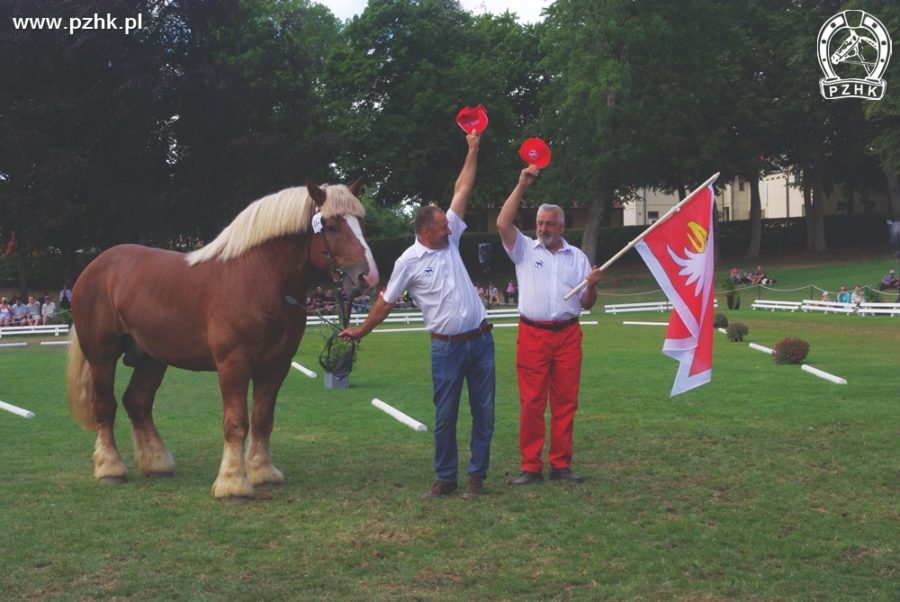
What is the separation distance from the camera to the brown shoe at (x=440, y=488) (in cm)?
782

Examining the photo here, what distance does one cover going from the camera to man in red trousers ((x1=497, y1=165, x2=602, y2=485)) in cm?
815

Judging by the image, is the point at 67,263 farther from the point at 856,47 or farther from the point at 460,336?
the point at 460,336

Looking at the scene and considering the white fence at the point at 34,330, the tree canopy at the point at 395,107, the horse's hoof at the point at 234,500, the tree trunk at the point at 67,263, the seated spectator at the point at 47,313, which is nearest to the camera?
the horse's hoof at the point at 234,500

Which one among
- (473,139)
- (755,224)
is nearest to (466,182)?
(473,139)

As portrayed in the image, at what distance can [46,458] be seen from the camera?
32.8 feet

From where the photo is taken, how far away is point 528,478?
324 inches

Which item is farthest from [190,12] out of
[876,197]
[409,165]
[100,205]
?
[876,197]

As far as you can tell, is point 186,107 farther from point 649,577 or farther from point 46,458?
point 649,577

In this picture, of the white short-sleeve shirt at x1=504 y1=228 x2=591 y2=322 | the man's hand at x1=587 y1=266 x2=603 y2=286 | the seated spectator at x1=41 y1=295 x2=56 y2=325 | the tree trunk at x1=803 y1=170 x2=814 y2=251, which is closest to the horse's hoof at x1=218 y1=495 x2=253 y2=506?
the white short-sleeve shirt at x1=504 y1=228 x2=591 y2=322

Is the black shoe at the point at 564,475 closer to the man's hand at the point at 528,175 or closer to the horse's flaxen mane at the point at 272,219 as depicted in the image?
the man's hand at the point at 528,175

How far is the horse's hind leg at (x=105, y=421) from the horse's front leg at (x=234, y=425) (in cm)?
132

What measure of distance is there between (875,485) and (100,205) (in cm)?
3675

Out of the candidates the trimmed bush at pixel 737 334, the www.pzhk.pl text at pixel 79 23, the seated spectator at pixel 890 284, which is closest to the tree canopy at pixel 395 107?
the www.pzhk.pl text at pixel 79 23

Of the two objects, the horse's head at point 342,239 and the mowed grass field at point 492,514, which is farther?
the horse's head at point 342,239
